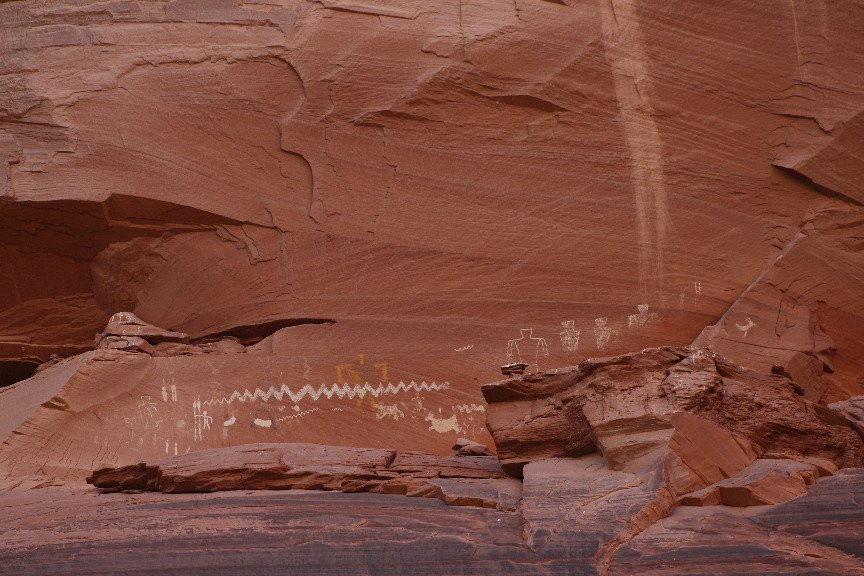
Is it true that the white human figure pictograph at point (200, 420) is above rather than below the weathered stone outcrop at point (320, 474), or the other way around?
above

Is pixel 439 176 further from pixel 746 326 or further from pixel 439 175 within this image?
pixel 746 326

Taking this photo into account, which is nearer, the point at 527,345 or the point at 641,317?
the point at 527,345

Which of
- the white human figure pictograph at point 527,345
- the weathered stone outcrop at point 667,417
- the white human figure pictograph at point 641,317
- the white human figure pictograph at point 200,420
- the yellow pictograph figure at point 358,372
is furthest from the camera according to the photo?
the white human figure pictograph at point 641,317

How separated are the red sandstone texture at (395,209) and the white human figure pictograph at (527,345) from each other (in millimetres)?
23

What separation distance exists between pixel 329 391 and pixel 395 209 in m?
1.35

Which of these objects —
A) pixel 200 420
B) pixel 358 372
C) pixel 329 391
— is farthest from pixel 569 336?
pixel 200 420

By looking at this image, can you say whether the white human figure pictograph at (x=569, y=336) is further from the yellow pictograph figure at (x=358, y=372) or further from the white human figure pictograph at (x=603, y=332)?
the yellow pictograph figure at (x=358, y=372)

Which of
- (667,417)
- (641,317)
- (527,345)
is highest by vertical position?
(641,317)

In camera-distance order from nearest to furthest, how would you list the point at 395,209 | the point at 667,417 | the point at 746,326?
1. the point at 667,417
2. the point at 746,326
3. the point at 395,209

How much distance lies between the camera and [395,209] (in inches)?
314

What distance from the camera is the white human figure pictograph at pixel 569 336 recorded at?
761cm

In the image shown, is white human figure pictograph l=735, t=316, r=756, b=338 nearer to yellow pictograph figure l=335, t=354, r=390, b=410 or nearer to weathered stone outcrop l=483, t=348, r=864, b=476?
weathered stone outcrop l=483, t=348, r=864, b=476

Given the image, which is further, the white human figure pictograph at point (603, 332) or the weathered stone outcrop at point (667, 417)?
the white human figure pictograph at point (603, 332)

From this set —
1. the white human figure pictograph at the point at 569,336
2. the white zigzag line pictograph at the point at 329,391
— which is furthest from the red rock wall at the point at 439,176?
the white zigzag line pictograph at the point at 329,391
